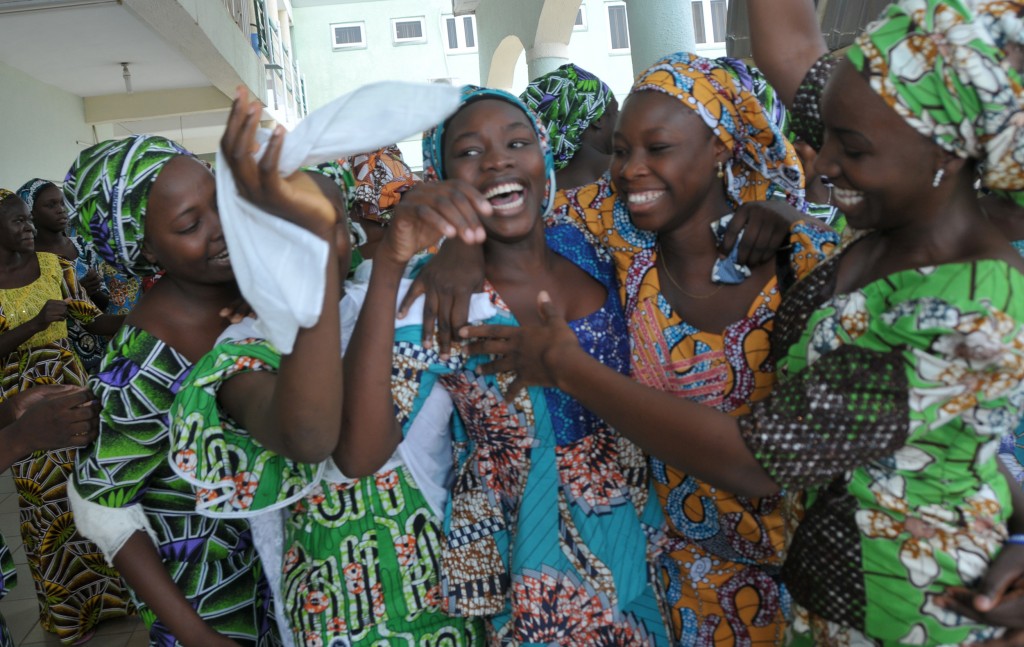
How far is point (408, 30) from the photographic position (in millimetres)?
28672

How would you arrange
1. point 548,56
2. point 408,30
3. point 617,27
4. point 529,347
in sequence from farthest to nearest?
point 408,30 < point 617,27 < point 548,56 < point 529,347

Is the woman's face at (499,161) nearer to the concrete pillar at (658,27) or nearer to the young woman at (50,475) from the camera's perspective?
the young woman at (50,475)

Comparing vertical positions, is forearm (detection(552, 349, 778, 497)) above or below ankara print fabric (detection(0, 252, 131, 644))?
above

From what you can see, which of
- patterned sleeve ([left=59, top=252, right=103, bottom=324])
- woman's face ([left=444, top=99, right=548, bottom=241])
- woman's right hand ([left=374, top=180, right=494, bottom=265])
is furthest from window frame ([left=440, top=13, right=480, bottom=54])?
woman's right hand ([left=374, top=180, right=494, bottom=265])

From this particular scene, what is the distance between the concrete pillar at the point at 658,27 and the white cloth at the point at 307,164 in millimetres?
4505

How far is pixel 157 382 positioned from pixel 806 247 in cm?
150

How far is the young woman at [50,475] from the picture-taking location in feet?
13.7

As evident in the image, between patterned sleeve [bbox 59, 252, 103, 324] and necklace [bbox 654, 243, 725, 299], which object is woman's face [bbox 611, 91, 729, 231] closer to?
necklace [bbox 654, 243, 725, 299]

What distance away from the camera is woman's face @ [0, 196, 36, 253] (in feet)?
15.0

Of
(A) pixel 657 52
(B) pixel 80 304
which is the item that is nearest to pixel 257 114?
(B) pixel 80 304

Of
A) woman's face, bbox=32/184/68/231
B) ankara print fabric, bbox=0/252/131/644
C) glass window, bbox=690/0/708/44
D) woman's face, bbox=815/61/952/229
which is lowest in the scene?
ankara print fabric, bbox=0/252/131/644

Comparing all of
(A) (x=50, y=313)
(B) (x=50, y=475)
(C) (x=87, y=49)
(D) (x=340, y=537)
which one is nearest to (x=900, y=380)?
(D) (x=340, y=537)

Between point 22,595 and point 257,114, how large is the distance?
16.1 feet

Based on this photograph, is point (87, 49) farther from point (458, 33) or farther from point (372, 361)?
point (458, 33)
